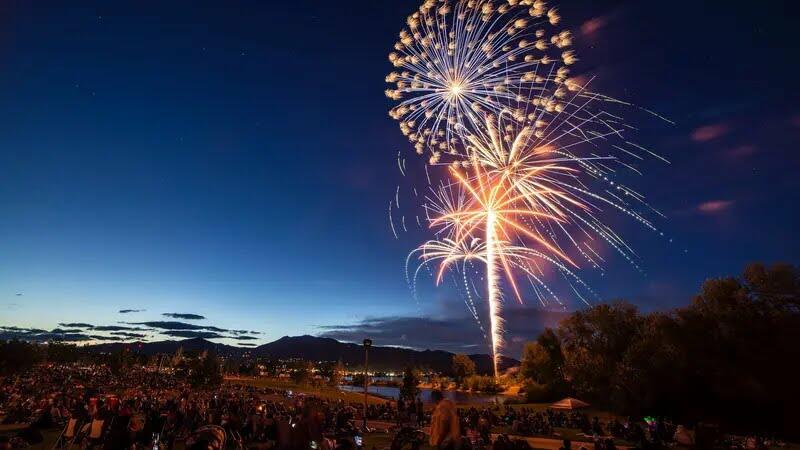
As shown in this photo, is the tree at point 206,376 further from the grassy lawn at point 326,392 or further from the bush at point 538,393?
the bush at point 538,393

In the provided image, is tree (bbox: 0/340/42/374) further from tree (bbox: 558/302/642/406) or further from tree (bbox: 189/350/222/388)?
tree (bbox: 558/302/642/406)

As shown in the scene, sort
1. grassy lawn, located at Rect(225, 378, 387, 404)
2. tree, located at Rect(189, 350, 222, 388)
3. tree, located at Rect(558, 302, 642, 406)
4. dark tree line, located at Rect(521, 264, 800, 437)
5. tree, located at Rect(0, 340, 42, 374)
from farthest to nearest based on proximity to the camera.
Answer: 1. tree, located at Rect(0, 340, 42, 374)
2. tree, located at Rect(189, 350, 222, 388)
3. grassy lawn, located at Rect(225, 378, 387, 404)
4. tree, located at Rect(558, 302, 642, 406)
5. dark tree line, located at Rect(521, 264, 800, 437)

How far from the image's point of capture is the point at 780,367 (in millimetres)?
35406

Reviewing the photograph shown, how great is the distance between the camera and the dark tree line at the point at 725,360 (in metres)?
34.9

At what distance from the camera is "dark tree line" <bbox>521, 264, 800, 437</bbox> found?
1375 inches

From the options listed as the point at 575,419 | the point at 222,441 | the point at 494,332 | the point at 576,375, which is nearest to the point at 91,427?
the point at 222,441

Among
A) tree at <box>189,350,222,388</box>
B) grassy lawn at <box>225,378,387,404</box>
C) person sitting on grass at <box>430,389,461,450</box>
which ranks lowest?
grassy lawn at <box>225,378,387,404</box>

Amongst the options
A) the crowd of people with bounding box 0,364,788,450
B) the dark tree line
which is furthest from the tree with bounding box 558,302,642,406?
the crowd of people with bounding box 0,364,788,450

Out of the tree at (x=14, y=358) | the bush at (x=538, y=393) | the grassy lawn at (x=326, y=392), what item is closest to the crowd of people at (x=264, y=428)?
the grassy lawn at (x=326, y=392)

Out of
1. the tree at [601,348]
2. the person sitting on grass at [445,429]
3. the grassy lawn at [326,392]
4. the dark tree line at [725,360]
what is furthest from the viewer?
the grassy lawn at [326,392]

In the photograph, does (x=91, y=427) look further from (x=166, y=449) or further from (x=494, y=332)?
(x=494, y=332)

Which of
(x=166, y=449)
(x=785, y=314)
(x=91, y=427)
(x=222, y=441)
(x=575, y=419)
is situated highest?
(x=785, y=314)

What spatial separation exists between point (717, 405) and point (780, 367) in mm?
5312

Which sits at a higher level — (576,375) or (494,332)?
(494,332)
